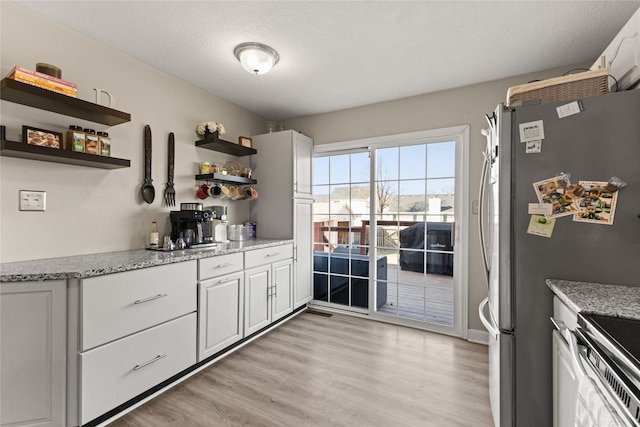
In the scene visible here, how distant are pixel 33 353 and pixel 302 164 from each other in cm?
264

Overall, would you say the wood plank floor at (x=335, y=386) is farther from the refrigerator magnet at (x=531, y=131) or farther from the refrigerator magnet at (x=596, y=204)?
the refrigerator magnet at (x=531, y=131)

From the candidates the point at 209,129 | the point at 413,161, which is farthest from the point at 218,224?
the point at 413,161

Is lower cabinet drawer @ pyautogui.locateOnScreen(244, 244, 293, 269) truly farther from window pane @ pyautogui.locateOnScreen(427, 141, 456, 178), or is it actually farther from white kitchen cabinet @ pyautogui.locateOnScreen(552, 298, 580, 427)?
white kitchen cabinet @ pyautogui.locateOnScreen(552, 298, 580, 427)

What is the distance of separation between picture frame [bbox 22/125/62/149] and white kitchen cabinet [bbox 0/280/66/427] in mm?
869

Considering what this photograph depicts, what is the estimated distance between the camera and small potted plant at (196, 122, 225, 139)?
2.78 metres

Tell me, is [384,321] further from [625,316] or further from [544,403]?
[625,316]

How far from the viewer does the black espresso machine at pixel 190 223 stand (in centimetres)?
241

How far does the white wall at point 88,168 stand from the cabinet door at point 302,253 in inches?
47.5

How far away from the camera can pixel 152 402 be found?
71.3 inches

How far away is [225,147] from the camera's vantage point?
3.00 metres

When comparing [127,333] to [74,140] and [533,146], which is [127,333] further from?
[533,146]

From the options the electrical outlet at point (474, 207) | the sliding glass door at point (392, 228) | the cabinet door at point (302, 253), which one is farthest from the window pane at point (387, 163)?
the cabinet door at point (302, 253)

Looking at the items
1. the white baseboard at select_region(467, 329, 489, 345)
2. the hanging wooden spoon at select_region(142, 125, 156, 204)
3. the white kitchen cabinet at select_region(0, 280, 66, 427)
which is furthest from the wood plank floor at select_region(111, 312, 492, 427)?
the hanging wooden spoon at select_region(142, 125, 156, 204)

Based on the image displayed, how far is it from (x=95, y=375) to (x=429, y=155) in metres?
3.14
